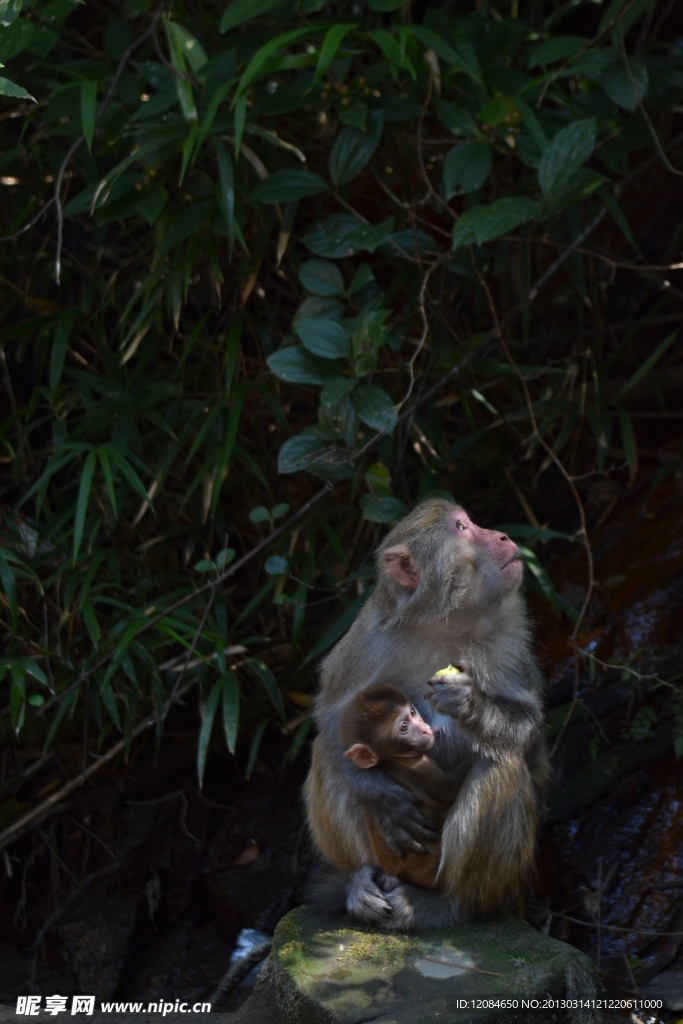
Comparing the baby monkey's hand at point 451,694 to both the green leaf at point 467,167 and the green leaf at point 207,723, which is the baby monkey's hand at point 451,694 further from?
the green leaf at point 467,167

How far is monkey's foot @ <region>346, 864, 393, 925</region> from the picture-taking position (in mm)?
3004

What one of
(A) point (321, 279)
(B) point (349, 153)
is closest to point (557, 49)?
(B) point (349, 153)

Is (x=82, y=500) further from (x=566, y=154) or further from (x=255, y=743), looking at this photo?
(x=566, y=154)

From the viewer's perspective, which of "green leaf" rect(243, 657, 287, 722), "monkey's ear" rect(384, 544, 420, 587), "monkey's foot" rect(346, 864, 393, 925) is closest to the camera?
"monkey's foot" rect(346, 864, 393, 925)

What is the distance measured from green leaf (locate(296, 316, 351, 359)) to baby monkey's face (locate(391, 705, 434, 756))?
1312 millimetres

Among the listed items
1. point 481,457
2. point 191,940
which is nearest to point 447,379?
point 481,457

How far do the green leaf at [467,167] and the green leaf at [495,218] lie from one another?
0.14 m

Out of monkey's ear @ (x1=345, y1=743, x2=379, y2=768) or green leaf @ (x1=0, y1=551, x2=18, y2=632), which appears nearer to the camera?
monkey's ear @ (x1=345, y1=743, x2=379, y2=768)

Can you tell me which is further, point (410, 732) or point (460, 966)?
point (410, 732)

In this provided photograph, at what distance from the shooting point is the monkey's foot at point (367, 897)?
3.00 m

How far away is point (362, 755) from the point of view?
3.00m

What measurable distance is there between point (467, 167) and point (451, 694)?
6.06 feet

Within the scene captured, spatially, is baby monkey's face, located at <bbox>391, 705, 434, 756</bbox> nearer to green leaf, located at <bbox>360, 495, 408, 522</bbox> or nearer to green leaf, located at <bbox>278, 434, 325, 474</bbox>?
green leaf, located at <bbox>360, 495, 408, 522</bbox>

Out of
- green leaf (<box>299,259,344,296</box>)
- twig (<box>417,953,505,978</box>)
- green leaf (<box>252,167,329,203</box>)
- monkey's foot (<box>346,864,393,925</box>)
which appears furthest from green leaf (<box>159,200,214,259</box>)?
twig (<box>417,953,505,978</box>)
